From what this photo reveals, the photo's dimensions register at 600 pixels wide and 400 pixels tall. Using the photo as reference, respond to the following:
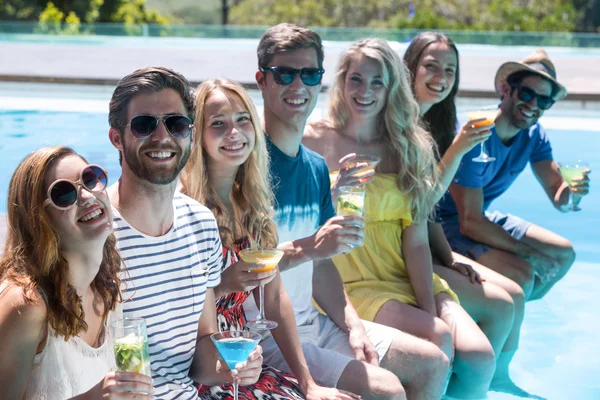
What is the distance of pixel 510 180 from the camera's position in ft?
19.4

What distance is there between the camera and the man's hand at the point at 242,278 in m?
3.17

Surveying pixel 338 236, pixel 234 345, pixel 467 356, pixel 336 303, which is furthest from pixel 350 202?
pixel 467 356

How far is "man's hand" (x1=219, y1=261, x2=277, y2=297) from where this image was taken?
317 cm

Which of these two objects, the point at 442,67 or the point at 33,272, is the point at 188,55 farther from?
the point at 33,272

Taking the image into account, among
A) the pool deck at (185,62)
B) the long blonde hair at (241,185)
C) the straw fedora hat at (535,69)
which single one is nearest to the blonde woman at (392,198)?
the long blonde hair at (241,185)

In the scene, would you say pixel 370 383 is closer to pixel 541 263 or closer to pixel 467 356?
pixel 467 356

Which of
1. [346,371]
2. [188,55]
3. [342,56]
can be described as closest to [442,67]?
[342,56]

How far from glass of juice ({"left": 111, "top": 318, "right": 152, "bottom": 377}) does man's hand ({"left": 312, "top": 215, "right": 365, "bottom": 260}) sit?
4.46ft

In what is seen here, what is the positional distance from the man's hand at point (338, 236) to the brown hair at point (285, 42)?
2.93 feet

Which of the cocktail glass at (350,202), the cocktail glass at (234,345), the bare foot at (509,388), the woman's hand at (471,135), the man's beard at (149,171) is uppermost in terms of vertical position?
the man's beard at (149,171)

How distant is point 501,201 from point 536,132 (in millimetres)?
3062

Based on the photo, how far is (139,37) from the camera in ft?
77.6

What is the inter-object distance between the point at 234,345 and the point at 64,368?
0.54 meters

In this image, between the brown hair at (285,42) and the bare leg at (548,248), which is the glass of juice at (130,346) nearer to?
the brown hair at (285,42)
